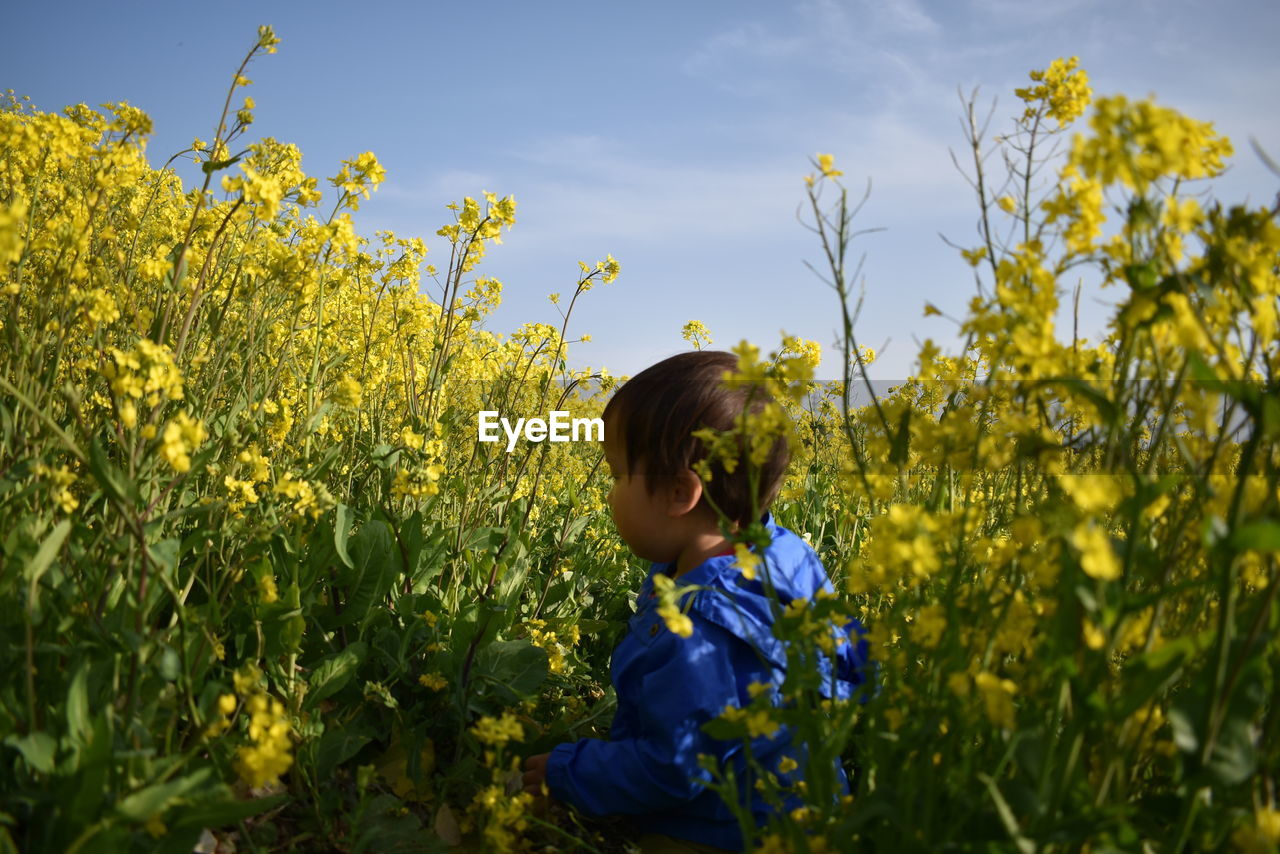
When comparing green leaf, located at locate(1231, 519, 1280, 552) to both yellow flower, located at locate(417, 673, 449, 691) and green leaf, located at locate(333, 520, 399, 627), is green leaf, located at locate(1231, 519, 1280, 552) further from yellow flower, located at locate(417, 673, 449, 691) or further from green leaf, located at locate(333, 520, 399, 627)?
green leaf, located at locate(333, 520, 399, 627)

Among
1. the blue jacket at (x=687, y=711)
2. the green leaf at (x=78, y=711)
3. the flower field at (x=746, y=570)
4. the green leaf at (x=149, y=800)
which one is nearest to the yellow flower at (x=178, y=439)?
the flower field at (x=746, y=570)

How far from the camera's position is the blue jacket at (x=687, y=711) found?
1.88 metres

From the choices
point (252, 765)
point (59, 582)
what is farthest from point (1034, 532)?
point (59, 582)

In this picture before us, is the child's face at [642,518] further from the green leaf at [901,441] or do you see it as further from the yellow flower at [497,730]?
the green leaf at [901,441]

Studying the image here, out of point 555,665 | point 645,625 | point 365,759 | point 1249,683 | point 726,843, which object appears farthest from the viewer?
point 555,665

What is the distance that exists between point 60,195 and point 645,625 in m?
2.12

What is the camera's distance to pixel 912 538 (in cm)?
118

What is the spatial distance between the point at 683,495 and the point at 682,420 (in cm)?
18

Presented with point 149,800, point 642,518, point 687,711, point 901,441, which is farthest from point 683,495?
point 149,800

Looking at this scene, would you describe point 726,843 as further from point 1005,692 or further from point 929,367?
point 929,367

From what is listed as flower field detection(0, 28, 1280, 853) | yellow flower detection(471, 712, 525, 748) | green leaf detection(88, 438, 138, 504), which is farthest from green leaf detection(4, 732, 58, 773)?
yellow flower detection(471, 712, 525, 748)

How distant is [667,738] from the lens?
1886mm

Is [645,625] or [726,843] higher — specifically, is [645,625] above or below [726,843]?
above

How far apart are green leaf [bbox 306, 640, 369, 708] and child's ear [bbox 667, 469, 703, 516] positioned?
2.69 feet
